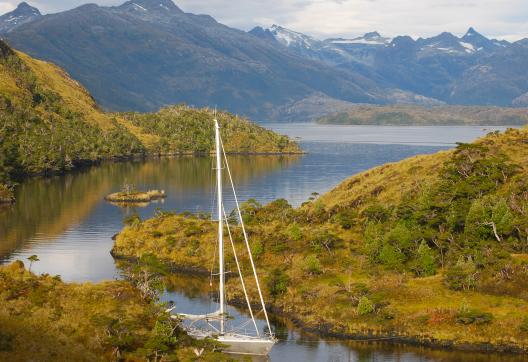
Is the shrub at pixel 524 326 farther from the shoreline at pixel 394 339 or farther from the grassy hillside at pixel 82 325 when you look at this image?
the grassy hillside at pixel 82 325

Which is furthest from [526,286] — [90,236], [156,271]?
[90,236]

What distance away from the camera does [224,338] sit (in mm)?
66438

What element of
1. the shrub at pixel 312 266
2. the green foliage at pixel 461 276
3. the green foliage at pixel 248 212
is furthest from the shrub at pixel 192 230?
the green foliage at pixel 461 276

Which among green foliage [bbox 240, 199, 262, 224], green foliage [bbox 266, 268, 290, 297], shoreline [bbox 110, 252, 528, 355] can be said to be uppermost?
green foliage [bbox 240, 199, 262, 224]

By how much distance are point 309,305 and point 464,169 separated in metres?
41.4

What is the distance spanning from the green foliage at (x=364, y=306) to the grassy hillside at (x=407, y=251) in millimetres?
135

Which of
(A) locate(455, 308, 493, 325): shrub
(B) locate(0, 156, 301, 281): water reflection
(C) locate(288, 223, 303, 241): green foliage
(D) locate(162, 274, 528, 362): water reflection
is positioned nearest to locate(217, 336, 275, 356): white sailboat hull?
(D) locate(162, 274, 528, 362): water reflection

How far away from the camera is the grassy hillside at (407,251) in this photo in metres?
78.1

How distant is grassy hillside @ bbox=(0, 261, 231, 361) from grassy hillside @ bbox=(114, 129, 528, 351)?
998 inches

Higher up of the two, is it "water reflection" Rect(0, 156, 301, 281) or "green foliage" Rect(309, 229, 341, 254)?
"green foliage" Rect(309, 229, 341, 254)

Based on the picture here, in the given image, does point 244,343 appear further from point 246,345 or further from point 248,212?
point 248,212

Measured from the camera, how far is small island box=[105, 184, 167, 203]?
191 metres

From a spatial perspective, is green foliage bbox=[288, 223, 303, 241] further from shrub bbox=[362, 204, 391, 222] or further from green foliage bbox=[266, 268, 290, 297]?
green foliage bbox=[266, 268, 290, 297]

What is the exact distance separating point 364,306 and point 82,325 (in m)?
34.1
